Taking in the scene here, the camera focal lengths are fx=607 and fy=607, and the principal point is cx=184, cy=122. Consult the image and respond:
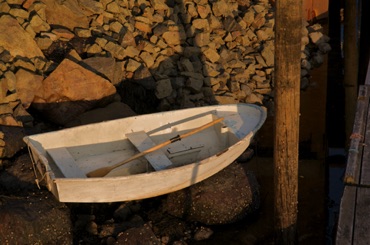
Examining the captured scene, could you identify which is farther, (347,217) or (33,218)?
(33,218)

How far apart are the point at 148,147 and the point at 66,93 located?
6.73ft

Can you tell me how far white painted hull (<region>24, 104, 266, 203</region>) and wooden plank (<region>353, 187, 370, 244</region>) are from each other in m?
2.00

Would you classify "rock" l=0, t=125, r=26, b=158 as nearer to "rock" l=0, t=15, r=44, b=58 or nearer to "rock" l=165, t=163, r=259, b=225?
"rock" l=0, t=15, r=44, b=58

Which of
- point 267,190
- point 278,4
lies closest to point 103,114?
point 267,190

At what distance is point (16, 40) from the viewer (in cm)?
1018

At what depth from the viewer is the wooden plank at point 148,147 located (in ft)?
27.5

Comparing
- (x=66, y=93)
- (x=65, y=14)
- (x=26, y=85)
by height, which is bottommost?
(x=66, y=93)

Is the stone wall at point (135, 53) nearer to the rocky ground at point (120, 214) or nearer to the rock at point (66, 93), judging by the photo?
the rock at point (66, 93)

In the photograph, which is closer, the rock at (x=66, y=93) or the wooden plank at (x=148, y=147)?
the wooden plank at (x=148, y=147)

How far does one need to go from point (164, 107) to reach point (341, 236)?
5487 millimetres

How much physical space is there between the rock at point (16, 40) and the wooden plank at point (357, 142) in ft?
17.6

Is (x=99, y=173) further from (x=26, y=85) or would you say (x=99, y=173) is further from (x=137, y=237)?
(x=26, y=85)

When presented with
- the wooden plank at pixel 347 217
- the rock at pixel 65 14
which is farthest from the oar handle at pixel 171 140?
the rock at pixel 65 14

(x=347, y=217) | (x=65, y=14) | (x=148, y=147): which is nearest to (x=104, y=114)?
(x=148, y=147)
